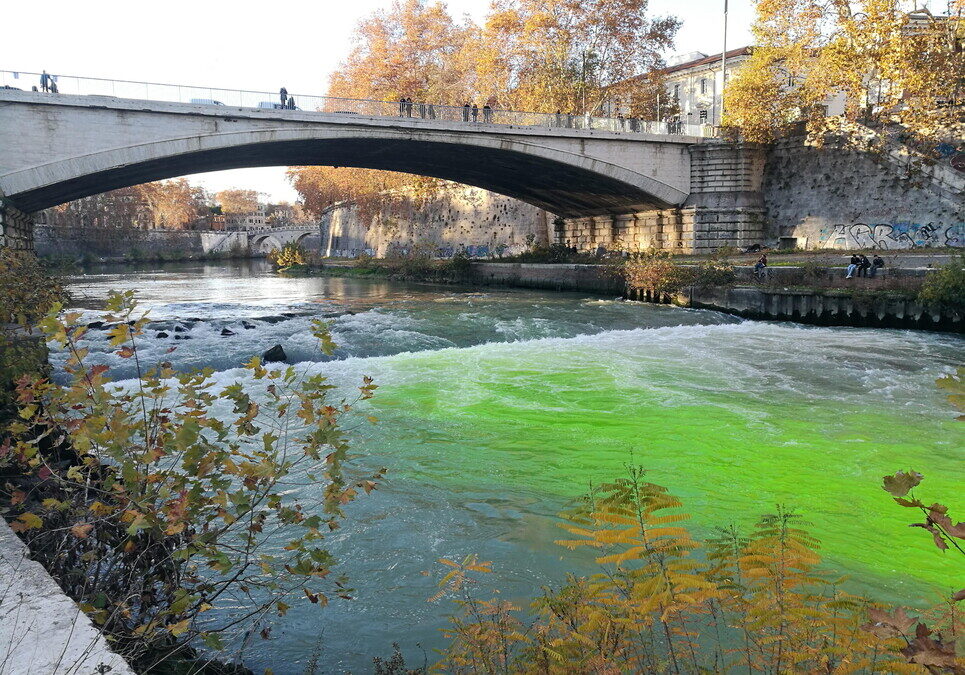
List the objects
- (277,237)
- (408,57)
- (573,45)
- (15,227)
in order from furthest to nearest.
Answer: (277,237) < (408,57) < (573,45) < (15,227)

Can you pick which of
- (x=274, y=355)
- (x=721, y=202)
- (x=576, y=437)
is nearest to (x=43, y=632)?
(x=576, y=437)

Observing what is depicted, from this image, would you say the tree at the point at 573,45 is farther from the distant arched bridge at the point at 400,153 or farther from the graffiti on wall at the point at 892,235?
the graffiti on wall at the point at 892,235

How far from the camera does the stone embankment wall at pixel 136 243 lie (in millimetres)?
54875

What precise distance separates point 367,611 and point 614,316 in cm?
1492

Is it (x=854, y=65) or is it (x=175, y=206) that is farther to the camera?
(x=175, y=206)

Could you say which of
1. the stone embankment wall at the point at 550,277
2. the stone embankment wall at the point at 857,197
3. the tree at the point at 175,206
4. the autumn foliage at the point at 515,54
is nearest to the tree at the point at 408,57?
the autumn foliage at the point at 515,54

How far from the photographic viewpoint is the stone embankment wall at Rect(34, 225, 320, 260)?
180ft

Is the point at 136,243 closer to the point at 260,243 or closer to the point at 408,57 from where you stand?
the point at 260,243

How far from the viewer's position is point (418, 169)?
3052 cm

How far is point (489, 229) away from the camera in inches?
1559

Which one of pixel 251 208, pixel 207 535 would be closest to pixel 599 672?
pixel 207 535

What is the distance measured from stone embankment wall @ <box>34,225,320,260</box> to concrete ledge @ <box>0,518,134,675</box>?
57.4 metres

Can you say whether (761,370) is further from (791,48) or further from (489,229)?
(489,229)

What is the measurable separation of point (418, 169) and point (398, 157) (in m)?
3.30
